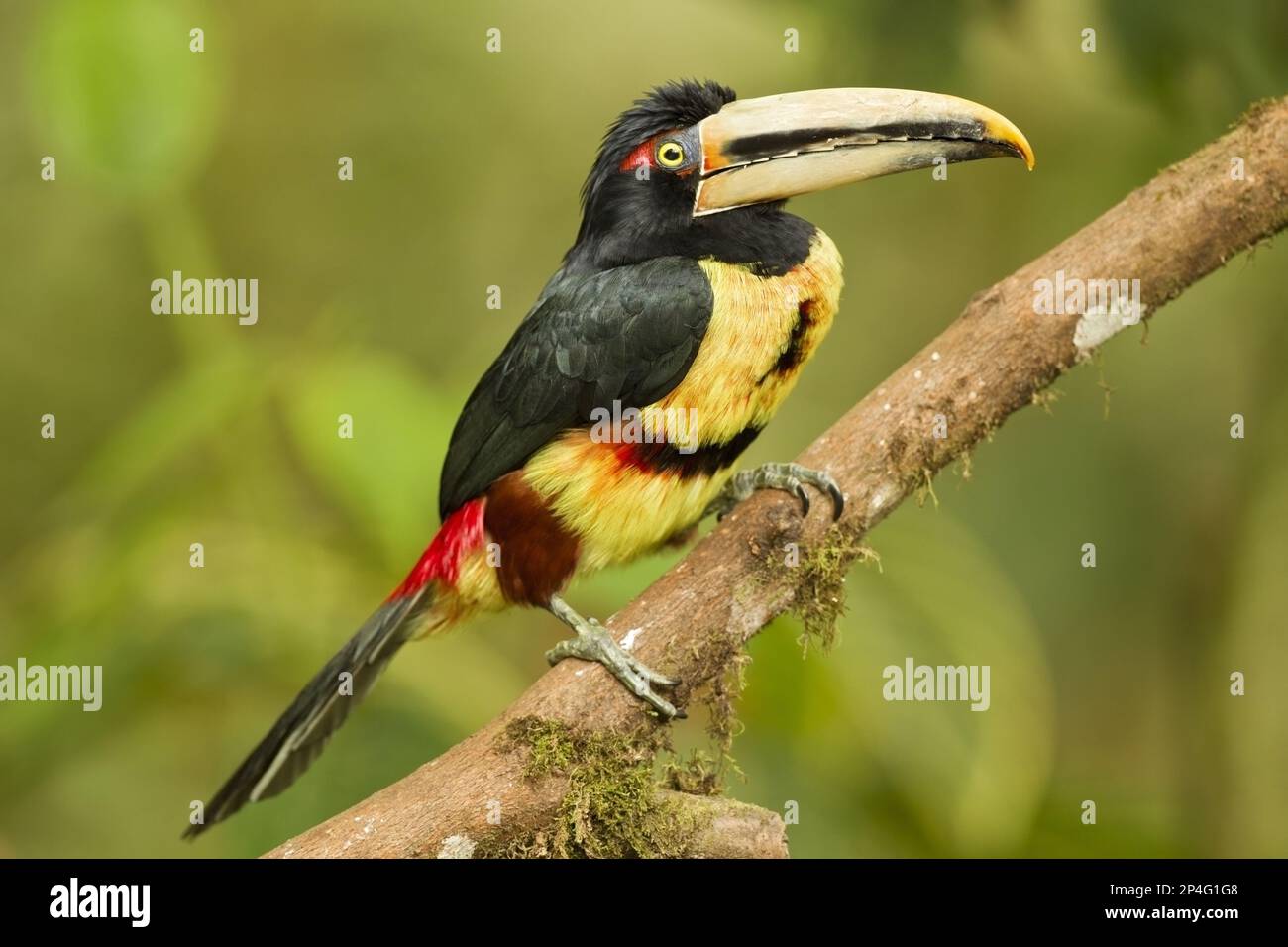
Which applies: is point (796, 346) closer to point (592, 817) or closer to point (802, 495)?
point (802, 495)

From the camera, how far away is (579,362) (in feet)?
9.79

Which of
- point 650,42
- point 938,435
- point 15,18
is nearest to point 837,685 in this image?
point 938,435

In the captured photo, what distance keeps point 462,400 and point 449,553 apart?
356 millimetres

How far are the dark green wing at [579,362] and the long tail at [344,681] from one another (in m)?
0.11

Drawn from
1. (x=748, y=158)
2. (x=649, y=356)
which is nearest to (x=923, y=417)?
(x=649, y=356)

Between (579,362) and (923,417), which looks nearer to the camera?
(923,417)

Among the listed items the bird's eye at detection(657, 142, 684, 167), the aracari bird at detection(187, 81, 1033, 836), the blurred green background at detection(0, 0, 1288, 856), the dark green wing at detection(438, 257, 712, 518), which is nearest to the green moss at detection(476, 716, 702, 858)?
the aracari bird at detection(187, 81, 1033, 836)

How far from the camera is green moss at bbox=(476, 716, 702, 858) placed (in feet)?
8.19

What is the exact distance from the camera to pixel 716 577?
2750 mm

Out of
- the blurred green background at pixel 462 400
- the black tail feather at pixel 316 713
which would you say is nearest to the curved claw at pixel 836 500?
the blurred green background at pixel 462 400

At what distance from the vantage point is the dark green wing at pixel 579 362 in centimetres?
291

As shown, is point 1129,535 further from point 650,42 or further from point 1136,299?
point 650,42

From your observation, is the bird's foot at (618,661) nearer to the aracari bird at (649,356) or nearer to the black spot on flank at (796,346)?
the aracari bird at (649,356)

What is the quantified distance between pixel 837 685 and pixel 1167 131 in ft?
5.66
